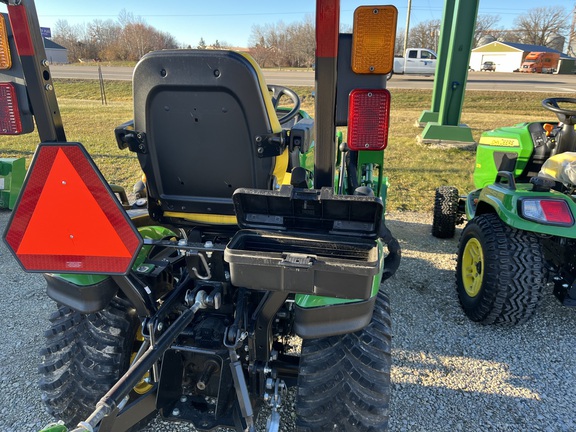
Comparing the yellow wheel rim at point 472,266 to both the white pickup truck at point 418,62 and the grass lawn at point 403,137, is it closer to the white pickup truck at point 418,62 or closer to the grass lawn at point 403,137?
the grass lawn at point 403,137

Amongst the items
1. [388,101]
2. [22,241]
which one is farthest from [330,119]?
[22,241]

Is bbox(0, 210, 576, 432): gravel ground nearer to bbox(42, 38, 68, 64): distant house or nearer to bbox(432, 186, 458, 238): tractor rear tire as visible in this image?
bbox(432, 186, 458, 238): tractor rear tire

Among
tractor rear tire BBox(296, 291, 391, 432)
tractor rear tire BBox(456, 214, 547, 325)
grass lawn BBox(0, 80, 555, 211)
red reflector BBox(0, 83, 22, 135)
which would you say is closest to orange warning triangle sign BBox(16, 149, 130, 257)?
red reflector BBox(0, 83, 22, 135)

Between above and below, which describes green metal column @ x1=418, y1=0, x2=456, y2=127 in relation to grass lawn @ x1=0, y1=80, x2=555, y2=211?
above

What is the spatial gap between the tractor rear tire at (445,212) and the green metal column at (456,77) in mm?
4860

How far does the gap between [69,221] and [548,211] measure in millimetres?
2811

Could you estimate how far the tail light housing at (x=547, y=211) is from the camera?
276cm

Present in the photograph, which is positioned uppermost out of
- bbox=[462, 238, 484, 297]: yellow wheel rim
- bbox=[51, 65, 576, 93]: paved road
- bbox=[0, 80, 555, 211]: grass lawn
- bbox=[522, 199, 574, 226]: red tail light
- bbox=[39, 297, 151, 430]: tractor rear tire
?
bbox=[522, 199, 574, 226]: red tail light

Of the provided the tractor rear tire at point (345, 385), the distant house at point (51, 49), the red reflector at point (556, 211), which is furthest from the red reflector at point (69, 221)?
the red reflector at point (556, 211)

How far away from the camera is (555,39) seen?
191 ft

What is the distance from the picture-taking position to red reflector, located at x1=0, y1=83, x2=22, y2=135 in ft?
5.53

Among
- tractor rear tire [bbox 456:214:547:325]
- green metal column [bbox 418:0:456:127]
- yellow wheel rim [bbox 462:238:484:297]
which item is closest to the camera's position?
tractor rear tire [bbox 456:214:547:325]

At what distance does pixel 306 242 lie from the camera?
1603 mm

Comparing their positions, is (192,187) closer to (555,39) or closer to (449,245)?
(449,245)
